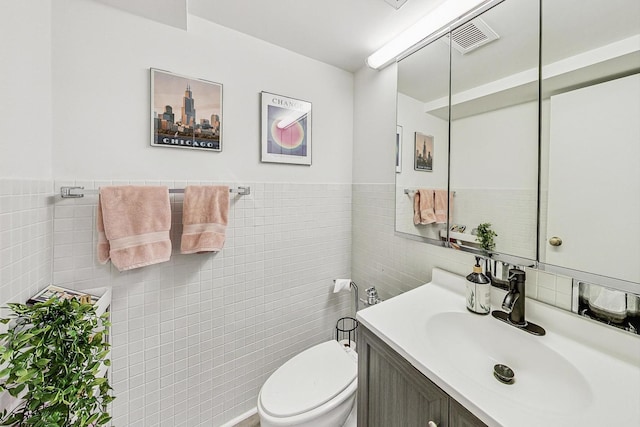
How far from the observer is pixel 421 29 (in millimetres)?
1147

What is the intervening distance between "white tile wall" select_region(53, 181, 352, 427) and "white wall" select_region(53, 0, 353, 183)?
101 millimetres

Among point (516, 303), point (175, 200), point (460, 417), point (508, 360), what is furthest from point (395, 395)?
point (175, 200)

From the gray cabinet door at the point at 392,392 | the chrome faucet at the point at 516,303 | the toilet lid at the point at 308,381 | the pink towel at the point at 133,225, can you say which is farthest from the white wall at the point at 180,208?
the chrome faucet at the point at 516,303

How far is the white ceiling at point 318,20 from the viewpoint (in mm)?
1092

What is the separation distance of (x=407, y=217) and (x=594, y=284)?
734 mm

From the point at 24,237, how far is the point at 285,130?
3.72 ft

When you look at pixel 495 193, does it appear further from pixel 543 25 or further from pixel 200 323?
→ pixel 200 323

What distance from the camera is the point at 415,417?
0.72 metres

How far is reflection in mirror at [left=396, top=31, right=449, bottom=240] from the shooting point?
46.9 inches

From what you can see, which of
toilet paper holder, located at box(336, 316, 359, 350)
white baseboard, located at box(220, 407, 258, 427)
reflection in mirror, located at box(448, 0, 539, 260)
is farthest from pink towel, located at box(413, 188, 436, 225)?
white baseboard, located at box(220, 407, 258, 427)

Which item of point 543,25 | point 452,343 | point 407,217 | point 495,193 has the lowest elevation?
point 452,343

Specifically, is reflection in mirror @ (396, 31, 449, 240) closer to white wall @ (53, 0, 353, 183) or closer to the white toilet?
white wall @ (53, 0, 353, 183)

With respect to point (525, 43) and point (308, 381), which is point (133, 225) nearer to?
point (308, 381)

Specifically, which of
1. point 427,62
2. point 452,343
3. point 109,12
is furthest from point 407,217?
point 109,12
